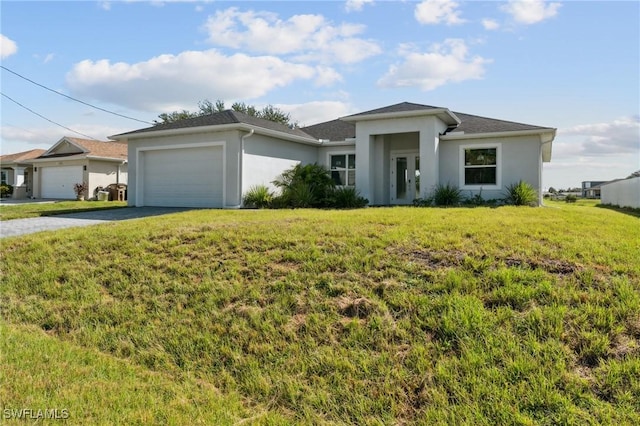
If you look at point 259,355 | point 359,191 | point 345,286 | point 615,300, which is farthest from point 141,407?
point 359,191

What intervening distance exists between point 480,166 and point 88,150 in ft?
77.7

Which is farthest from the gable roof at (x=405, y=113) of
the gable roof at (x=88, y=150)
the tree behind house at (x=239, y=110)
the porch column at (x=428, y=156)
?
the tree behind house at (x=239, y=110)

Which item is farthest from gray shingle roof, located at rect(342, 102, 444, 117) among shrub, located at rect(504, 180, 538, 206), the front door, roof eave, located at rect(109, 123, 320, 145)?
shrub, located at rect(504, 180, 538, 206)

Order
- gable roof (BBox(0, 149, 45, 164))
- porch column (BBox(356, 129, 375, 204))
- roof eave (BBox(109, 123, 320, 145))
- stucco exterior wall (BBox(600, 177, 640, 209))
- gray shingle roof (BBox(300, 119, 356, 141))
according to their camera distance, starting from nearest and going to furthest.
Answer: roof eave (BBox(109, 123, 320, 145)) < porch column (BBox(356, 129, 375, 204)) < gray shingle roof (BBox(300, 119, 356, 141)) < stucco exterior wall (BBox(600, 177, 640, 209)) < gable roof (BBox(0, 149, 45, 164))

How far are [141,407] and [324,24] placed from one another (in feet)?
32.9

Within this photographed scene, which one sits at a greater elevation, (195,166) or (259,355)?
(195,166)

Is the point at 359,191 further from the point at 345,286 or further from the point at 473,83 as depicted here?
the point at 345,286

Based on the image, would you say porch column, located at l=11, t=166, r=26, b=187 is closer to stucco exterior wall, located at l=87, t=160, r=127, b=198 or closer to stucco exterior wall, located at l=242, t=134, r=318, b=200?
stucco exterior wall, located at l=87, t=160, r=127, b=198

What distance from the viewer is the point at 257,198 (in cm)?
1525

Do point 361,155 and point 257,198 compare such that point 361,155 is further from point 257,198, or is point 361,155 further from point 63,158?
point 63,158

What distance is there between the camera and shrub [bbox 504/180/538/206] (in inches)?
575

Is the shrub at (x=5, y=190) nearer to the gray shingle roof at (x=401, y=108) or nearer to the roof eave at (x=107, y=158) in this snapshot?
the roof eave at (x=107, y=158)

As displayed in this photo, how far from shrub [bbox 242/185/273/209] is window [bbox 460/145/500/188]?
7548mm

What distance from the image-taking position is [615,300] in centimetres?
432
